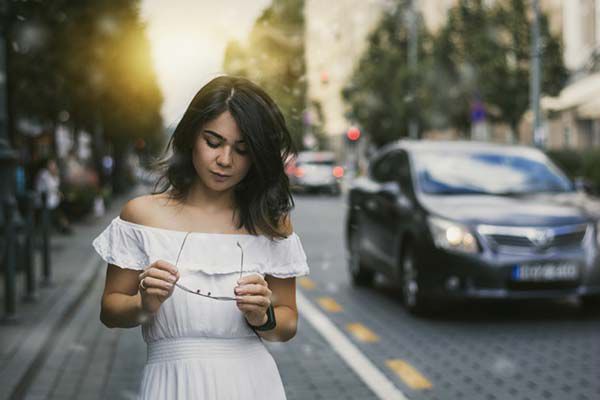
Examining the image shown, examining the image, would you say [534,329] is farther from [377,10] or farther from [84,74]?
[377,10]

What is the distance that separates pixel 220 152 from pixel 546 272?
590 cm

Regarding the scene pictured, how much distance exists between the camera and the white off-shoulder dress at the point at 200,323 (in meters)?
2.39

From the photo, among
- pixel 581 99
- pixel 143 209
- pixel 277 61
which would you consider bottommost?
pixel 143 209

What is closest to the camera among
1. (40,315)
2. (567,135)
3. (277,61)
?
(277,61)

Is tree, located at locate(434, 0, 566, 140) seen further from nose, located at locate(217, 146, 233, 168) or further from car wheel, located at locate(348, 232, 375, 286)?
nose, located at locate(217, 146, 233, 168)

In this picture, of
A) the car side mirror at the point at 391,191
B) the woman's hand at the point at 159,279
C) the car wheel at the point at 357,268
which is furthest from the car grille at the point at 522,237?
the woman's hand at the point at 159,279

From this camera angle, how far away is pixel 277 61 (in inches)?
140

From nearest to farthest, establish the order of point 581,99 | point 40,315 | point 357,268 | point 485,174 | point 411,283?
point 411,283 → point 40,315 → point 485,174 → point 357,268 → point 581,99

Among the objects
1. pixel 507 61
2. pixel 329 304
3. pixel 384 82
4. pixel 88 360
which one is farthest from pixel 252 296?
pixel 384 82

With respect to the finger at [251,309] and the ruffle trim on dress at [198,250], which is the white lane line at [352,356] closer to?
the ruffle trim on dress at [198,250]

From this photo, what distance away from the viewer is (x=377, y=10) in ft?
178

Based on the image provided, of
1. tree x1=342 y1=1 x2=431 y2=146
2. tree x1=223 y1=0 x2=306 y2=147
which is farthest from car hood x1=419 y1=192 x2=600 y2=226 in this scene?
tree x1=342 y1=1 x2=431 y2=146

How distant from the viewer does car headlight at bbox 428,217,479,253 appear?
7.95 m

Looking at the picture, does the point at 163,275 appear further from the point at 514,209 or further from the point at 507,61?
the point at 507,61
